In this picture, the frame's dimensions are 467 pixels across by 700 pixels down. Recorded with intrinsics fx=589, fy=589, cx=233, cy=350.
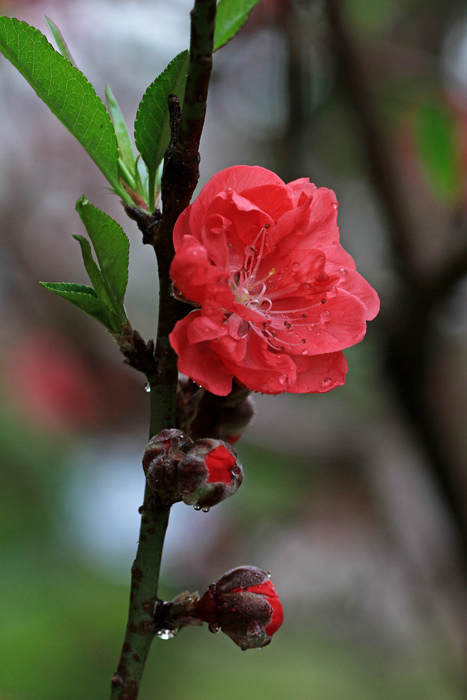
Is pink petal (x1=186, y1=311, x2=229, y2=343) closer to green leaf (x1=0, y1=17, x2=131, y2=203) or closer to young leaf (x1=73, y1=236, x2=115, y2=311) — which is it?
young leaf (x1=73, y1=236, x2=115, y2=311)

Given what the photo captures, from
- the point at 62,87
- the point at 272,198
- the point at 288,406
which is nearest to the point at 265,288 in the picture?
the point at 272,198

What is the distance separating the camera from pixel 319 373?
761 millimetres

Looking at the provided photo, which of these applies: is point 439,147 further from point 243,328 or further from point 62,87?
point 62,87

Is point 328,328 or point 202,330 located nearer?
point 202,330

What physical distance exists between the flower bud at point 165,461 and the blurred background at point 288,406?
4.45 ft

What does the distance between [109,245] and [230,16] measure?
1.01 ft

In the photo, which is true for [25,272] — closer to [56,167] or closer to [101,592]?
[56,167]

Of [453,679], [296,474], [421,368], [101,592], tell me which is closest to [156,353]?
[421,368]

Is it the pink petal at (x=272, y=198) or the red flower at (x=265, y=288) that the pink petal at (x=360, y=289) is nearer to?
the red flower at (x=265, y=288)

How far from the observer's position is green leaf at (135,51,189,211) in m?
0.66

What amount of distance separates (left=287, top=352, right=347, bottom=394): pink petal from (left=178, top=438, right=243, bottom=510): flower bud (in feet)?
0.40

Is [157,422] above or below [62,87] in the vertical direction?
below

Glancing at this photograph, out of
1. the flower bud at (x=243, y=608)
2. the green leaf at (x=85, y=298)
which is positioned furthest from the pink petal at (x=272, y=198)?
the flower bud at (x=243, y=608)

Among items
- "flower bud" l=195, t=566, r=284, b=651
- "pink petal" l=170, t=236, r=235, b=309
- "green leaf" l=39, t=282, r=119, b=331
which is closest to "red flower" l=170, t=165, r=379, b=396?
"pink petal" l=170, t=236, r=235, b=309
